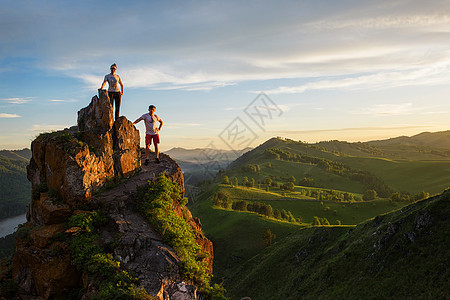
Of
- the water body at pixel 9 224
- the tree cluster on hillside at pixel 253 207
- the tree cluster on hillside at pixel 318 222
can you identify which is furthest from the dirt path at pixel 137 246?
the water body at pixel 9 224

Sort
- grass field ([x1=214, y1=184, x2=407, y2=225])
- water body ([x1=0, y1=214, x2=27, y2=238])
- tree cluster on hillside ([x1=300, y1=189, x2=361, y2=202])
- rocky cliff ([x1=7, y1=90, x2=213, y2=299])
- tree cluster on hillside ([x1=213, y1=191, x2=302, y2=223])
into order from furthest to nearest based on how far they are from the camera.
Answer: water body ([x1=0, y1=214, x2=27, y2=238])
tree cluster on hillside ([x1=300, y1=189, x2=361, y2=202])
grass field ([x1=214, y1=184, x2=407, y2=225])
tree cluster on hillside ([x1=213, y1=191, x2=302, y2=223])
rocky cliff ([x1=7, y1=90, x2=213, y2=299])

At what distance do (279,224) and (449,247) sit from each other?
6484 cm

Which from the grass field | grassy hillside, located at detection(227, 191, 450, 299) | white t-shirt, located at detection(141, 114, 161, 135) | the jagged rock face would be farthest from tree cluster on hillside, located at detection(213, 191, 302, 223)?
the jagged rock face

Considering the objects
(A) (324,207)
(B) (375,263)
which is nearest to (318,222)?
(A) (324,207)

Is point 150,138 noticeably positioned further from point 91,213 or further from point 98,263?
point 98,263

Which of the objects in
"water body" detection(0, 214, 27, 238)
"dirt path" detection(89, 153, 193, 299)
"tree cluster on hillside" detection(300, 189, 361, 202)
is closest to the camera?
"dirt path" detection(89, 153, 193, 299)

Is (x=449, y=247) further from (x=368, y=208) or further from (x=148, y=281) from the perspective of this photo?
(x=368, y=208)

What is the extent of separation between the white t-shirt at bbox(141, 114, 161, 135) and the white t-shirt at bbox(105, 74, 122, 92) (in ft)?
8.80

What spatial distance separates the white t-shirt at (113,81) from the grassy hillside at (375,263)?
123ft

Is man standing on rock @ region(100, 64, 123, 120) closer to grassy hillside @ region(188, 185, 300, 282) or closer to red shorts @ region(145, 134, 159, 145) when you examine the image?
red shorts @ region(145, 134, 159, 145)

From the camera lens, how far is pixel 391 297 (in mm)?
33000

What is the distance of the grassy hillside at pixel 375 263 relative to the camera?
32.8m

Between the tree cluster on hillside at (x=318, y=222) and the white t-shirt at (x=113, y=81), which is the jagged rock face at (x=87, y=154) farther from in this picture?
the tree cluster on hillside at (x=318, y=222)

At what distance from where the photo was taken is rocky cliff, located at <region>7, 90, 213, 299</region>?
11.3 m
